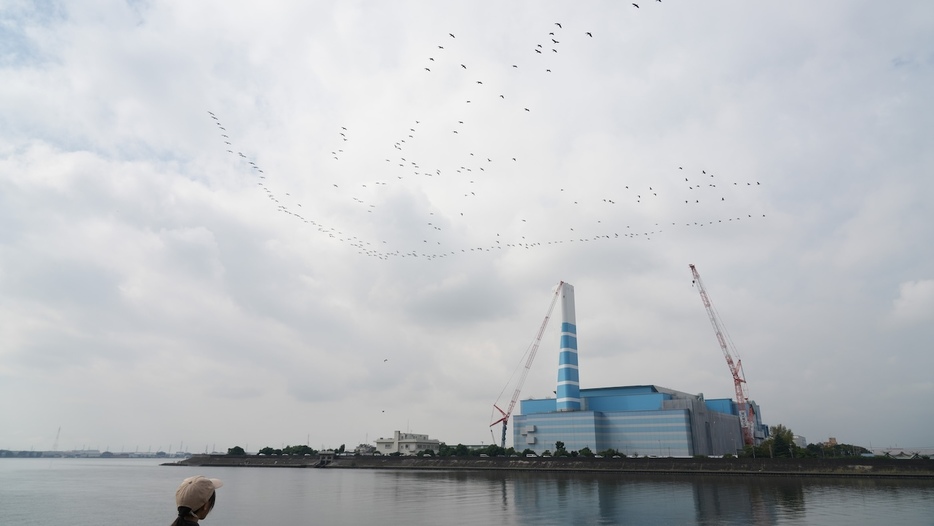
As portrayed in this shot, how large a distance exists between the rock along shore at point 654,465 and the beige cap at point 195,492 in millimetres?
109853

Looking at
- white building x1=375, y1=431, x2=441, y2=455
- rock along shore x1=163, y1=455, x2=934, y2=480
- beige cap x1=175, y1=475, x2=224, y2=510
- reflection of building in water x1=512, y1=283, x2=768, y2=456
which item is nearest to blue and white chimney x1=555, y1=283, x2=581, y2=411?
reflection of building in water x1=512, y1=283, x2=768, y2=456

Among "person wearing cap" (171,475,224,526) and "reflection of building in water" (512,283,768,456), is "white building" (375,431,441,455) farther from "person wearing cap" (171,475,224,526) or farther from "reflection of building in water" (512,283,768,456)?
"person wearing cap" (171,475,224,526)

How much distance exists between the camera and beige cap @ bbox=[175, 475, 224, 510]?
569cm

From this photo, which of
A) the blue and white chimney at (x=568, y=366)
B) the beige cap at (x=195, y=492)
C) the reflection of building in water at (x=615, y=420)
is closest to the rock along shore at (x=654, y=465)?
the reflection of building in water at (x=615, y=420)

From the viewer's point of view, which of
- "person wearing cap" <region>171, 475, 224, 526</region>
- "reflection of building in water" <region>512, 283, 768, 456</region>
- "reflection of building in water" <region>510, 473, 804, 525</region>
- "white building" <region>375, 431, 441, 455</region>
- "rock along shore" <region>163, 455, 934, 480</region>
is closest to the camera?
"person wearing cap" <region>171, 475, 224, 526</region>

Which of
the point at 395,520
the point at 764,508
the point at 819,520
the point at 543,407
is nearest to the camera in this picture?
the point at 819,520

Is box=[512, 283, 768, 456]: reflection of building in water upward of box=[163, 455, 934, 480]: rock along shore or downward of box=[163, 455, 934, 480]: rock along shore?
upward

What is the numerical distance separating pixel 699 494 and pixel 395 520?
117ft

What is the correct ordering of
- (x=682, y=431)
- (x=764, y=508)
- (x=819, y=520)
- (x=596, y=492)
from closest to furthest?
(x=819, y=520), (x=764, y=508), (x=596, y=492), (x=682, y=431)

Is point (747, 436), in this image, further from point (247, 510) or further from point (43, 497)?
point (43, 497)

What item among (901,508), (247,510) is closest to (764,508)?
(901,508)

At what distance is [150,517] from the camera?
4597 cm

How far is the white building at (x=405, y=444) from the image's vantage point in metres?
190

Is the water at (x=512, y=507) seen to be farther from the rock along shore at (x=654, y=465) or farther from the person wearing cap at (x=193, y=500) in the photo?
the person wearing cap at (x=193, y=500)
